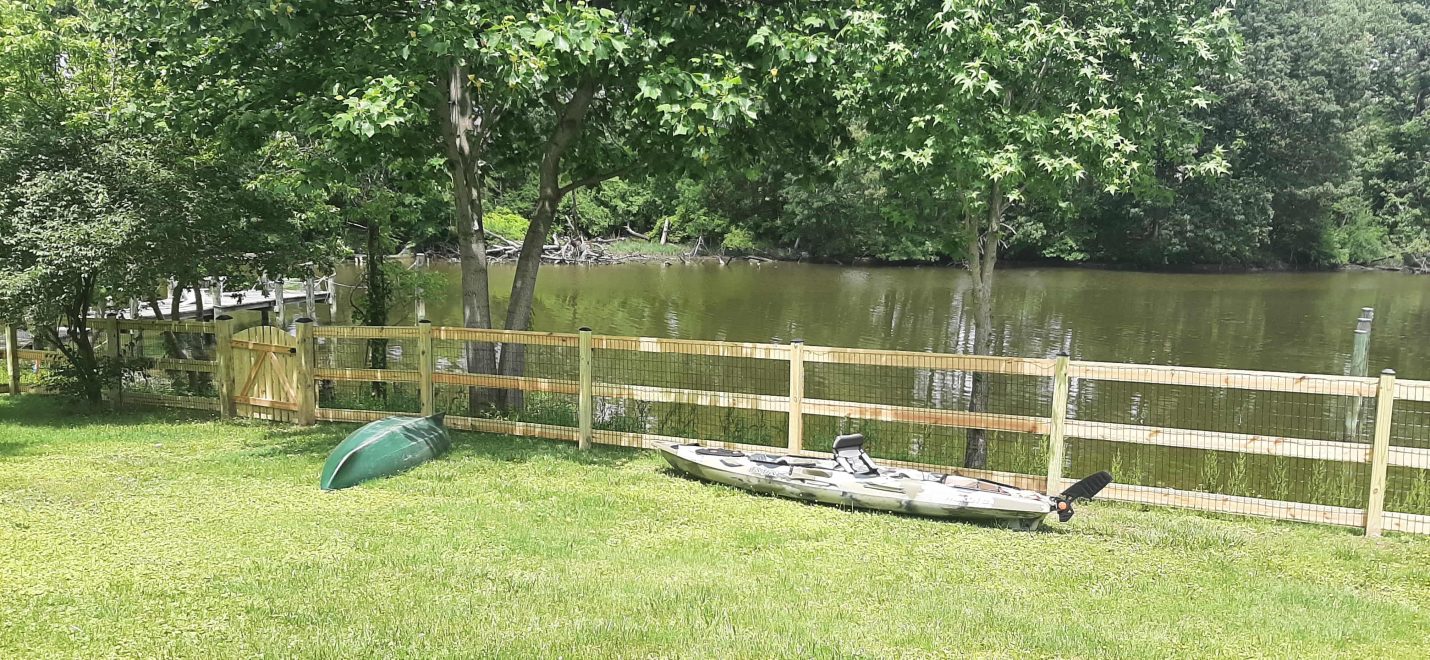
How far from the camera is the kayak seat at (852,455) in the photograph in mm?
8367

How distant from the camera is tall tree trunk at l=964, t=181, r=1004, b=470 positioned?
11.0 meters

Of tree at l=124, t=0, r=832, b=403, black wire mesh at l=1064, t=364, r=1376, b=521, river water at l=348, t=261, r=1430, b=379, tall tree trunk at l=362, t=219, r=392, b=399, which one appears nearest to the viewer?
black wire mesh at l=1064, t=364, r=1376, b=521

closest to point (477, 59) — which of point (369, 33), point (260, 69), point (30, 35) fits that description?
point (369, 33)

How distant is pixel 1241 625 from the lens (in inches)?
223

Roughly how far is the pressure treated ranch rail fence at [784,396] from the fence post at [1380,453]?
1 centimetres

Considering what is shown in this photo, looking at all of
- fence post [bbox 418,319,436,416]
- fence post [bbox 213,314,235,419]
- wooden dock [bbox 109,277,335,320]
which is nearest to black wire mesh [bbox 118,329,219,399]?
fence post [bbox 213,314,235,419]

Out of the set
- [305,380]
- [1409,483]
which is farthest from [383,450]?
[1409,483]

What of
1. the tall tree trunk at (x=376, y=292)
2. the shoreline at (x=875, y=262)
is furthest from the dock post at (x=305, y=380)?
the shoreline at (x=875, y=262)

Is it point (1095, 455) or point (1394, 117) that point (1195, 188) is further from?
point (1095, 455)

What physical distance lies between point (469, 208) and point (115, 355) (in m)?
5.91

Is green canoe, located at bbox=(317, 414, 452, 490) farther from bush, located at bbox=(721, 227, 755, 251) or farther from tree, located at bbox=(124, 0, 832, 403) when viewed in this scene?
→ bush, located at bbox=(721, 227, 755, 251)

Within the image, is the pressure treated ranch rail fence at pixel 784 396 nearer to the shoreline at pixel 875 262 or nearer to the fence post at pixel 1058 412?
the fence post at pixel 1058 412

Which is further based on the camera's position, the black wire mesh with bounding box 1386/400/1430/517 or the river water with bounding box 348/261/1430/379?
the river water with bounding box 348/261/1430/379

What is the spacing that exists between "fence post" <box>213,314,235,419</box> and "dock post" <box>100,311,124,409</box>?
1649mm
